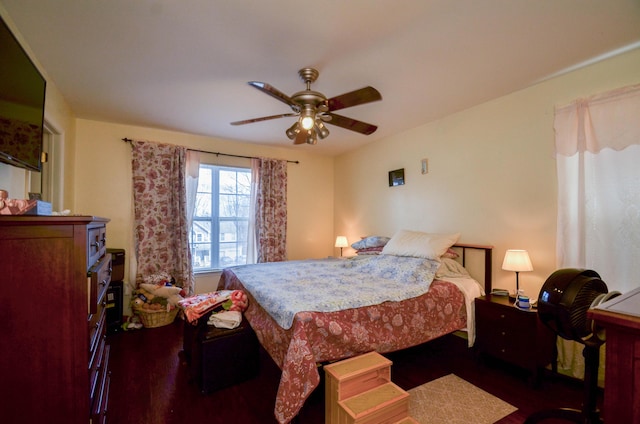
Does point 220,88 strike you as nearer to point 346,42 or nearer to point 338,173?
point 346,42

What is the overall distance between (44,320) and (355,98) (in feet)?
6.41

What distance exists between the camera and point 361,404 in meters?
1.52

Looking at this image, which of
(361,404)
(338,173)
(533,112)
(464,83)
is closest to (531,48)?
(464,83)

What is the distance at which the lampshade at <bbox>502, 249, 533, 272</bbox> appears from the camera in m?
2.30

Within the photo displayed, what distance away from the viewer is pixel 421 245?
9.57 ft

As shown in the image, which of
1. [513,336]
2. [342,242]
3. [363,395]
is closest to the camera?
[363,395]

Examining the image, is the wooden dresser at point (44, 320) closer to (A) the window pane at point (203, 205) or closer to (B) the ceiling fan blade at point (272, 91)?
(B) the ceiling fan blade at point (272, 91)

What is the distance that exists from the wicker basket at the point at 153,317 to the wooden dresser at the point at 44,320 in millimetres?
2481

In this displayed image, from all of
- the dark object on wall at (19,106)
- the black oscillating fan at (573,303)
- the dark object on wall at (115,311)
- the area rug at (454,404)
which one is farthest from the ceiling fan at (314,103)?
the dark object on wall at (115,311)

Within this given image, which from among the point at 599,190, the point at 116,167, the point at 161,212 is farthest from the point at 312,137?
the point at 116,167

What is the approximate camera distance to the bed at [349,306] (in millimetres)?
1639

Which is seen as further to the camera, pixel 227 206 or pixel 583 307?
pixel 227 206

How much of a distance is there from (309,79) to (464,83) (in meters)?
1.38

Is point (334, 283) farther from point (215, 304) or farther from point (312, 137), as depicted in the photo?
point (312, 137)
